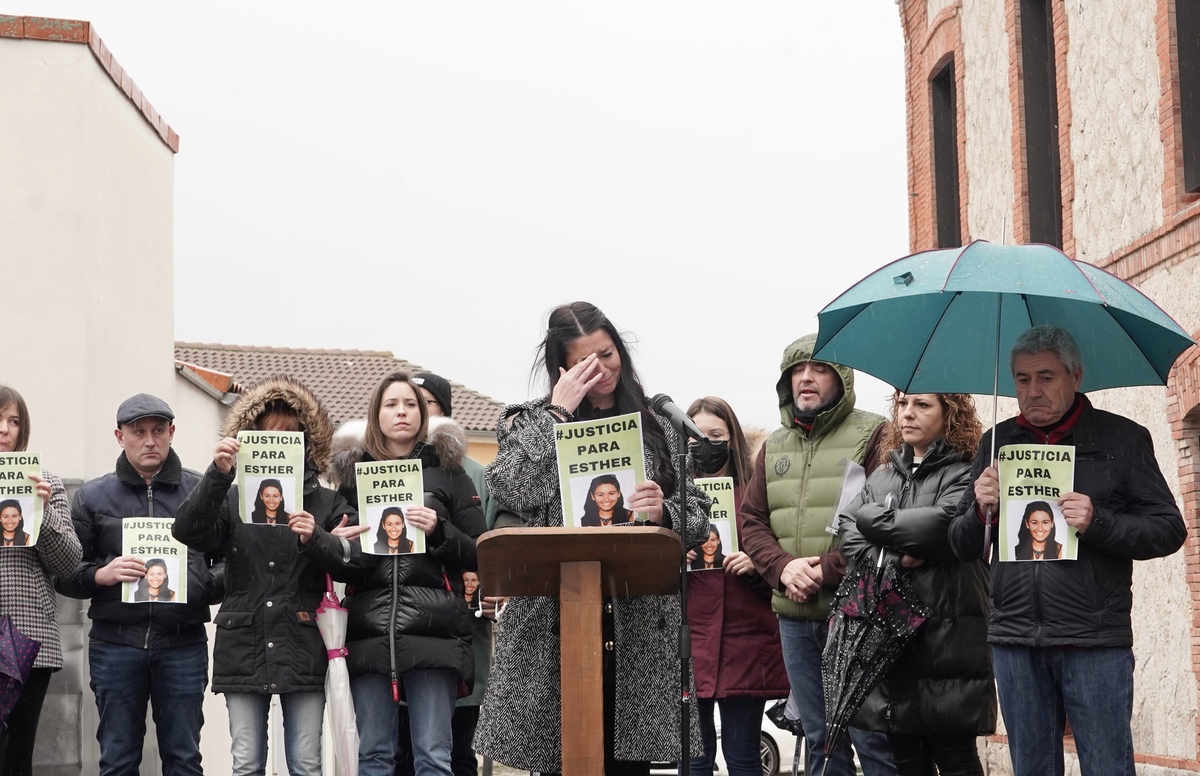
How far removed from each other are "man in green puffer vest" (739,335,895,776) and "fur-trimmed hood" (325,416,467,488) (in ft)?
5.20

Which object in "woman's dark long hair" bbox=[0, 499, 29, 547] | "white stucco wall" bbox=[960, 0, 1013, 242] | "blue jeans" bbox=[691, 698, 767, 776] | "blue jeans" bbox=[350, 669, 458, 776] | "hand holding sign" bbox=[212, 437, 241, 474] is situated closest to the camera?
"blue jeans" bbox=[350, 669, 458, 776]

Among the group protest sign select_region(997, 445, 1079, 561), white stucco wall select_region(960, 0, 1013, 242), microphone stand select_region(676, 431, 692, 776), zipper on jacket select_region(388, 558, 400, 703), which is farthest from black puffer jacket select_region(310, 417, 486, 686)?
white stucco wall select_region(960, 0, 1013, 242)

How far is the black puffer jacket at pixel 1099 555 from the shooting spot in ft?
17.0

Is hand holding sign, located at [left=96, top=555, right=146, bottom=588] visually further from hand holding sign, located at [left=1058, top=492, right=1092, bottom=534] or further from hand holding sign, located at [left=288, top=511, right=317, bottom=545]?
hand holding sign, located at [left=1058, top=492, right=1092, bottom=534]

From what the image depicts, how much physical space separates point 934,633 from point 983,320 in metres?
1.38

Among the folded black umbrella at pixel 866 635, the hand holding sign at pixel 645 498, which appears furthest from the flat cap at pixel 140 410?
the folded black umbrella at pixel 866 635

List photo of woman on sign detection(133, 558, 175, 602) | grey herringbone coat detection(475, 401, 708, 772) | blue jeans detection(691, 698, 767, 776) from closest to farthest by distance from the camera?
1. grey herringbone coat detection(475, 401, 708, 772)
2. photo of woman on sign detection(133, 558, 175, 602)
3. blue jeans detection(691, 698, 767, 776)

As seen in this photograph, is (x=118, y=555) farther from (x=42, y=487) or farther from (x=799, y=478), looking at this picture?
(x=799, y=478)

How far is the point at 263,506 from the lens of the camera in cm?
633

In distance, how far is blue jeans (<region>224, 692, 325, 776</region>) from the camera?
6480 mm

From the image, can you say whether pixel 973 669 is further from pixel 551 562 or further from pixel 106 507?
pixel 106 507

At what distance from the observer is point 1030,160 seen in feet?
49.5

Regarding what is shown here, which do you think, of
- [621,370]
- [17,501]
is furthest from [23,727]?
[621,370]

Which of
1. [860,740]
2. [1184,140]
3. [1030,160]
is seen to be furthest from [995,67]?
[860,740]
